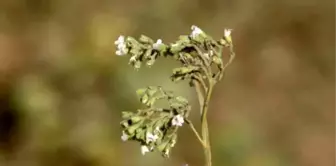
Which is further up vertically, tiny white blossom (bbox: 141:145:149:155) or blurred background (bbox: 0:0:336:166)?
blurred background (bbox: 0:0:336:166)

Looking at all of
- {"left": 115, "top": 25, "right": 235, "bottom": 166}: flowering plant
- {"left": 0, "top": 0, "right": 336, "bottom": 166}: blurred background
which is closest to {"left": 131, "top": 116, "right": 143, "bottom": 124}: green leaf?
{"left": 115, "top": 25, "right": 235, "bottom": 166}: flowering plant

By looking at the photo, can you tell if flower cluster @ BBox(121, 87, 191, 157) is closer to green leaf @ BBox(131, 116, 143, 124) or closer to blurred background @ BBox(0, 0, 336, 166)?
green leaf @ BBox(131, 116, 143, 124)

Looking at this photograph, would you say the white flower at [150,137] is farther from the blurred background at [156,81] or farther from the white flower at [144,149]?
the blurred background at [156,81]

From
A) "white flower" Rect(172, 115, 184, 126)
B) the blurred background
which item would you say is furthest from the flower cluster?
the blurred background

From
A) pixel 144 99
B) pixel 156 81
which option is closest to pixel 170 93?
pixel 144 99

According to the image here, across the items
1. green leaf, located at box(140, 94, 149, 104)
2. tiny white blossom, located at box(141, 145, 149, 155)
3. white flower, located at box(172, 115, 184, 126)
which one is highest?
green leaf, located at box(140, 94, 149, 104)

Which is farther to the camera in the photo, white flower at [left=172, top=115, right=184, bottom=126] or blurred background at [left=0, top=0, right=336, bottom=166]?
blurred background at [left=0, top=0, right=336, bottom=166]

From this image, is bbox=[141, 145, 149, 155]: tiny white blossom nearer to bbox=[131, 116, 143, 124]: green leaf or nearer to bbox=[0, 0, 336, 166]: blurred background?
bbox=[131, 116, 143, 124]: green leaf

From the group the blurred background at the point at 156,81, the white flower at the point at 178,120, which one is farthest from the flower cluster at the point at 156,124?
the blurred background at the point at 156,81
